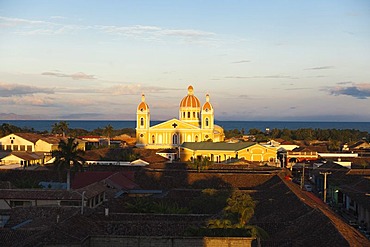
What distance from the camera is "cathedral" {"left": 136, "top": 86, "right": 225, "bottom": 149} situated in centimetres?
8325

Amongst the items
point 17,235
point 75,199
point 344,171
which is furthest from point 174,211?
point 344,171

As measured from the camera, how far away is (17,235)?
23.6 m

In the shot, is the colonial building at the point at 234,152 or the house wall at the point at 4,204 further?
the colonial building at the point at 234,152

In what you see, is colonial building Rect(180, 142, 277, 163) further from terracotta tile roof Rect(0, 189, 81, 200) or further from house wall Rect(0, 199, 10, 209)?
house wall Rect(0, 199, 10, 209)

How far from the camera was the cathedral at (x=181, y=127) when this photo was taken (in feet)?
273

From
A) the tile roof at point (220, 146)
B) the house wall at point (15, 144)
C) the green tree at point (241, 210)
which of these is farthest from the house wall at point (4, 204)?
the tile roof at point (220, 146)

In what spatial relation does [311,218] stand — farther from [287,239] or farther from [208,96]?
[208,96]

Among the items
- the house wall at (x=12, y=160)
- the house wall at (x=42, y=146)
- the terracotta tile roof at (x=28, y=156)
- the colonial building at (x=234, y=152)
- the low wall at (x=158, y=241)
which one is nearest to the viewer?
the low wall at (x=158, y=241)

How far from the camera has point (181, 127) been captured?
83.4 m

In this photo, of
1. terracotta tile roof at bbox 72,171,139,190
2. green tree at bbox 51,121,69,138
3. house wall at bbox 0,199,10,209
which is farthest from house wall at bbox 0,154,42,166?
green tree at bbox 51,121,69,138

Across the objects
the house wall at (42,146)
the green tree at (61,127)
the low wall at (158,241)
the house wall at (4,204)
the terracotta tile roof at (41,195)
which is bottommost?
the low wall at (158,241)

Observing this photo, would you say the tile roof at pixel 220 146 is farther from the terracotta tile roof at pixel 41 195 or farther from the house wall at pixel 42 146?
the terracotta tile roof at pixel 41 195

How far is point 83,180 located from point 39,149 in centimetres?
2679

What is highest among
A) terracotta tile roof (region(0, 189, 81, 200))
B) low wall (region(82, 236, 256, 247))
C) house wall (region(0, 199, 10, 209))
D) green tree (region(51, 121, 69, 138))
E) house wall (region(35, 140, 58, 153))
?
green tree (region(51, 121, 69, 138))
